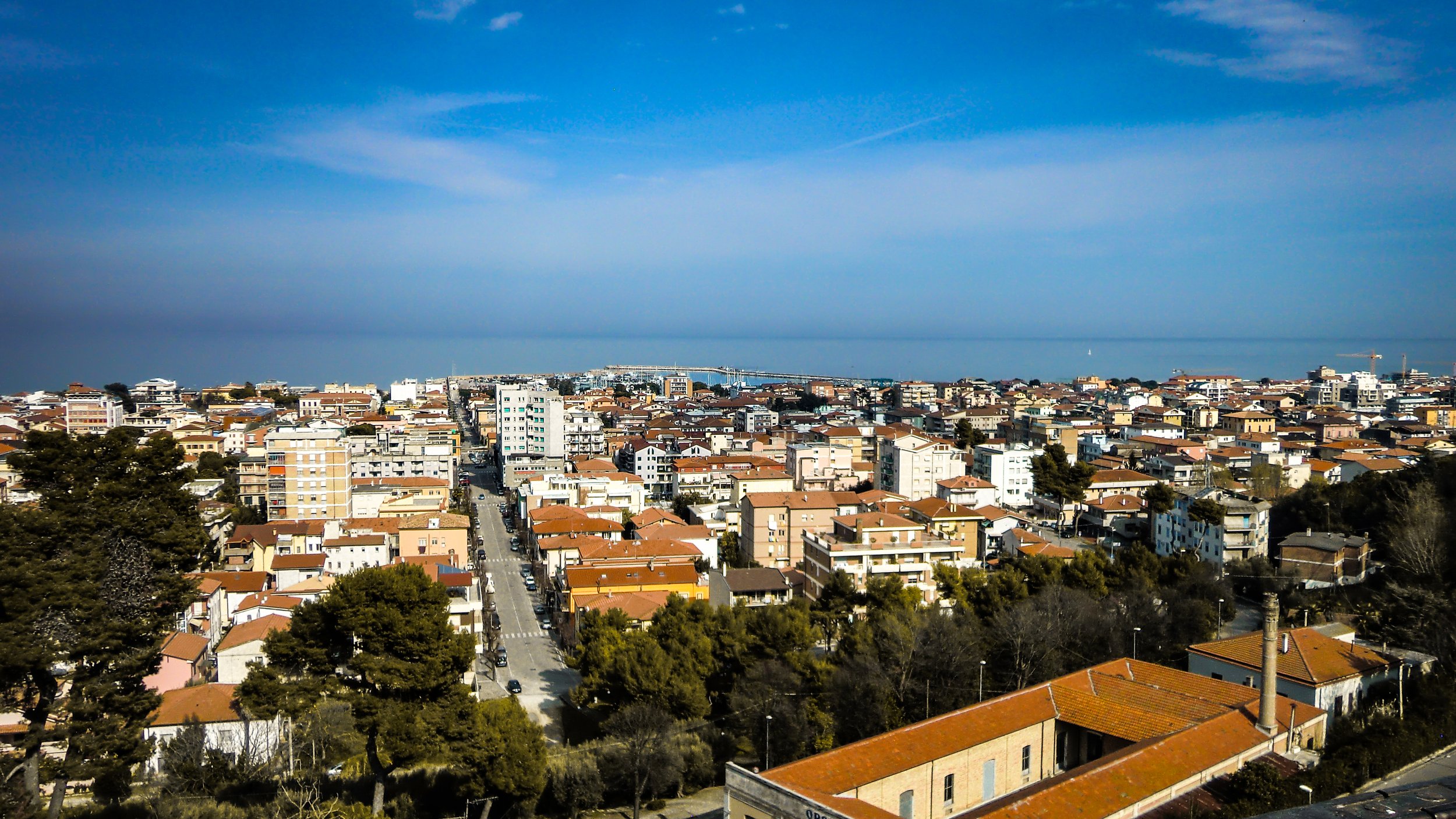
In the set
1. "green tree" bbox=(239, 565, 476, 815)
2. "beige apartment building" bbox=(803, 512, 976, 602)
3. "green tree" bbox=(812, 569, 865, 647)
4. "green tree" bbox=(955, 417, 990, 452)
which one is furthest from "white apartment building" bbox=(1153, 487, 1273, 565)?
"green tree" bbox=(239, 565, 476, 815)

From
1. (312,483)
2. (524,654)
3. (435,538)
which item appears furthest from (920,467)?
(312,483)

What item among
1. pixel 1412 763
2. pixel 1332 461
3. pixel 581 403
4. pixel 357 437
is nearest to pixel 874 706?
pixel 1412 763

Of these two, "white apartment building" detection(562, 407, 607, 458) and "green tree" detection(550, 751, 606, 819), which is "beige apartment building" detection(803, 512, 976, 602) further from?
"white apartment building" detection(562, 407, 607, 458)

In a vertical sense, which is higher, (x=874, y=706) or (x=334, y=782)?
(x=874, y=706)

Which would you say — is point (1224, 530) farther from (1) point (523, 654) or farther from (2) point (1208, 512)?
(1) point (523, 654)

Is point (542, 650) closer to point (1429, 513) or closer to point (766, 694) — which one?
point (766, 694)
